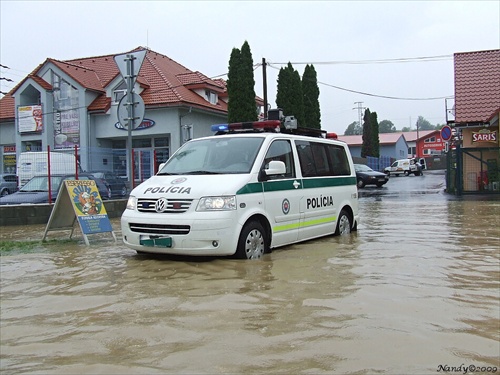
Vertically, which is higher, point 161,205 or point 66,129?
point 66,129

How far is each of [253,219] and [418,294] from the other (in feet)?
8.22

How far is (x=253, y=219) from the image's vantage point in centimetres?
704

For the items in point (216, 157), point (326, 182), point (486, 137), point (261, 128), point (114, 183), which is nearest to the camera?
point (216, 157)

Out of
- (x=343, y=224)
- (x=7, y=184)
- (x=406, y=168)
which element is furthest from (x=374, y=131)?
(x=343, y=224)

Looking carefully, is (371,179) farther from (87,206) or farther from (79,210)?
(79,210)

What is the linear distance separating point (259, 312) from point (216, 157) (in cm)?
330

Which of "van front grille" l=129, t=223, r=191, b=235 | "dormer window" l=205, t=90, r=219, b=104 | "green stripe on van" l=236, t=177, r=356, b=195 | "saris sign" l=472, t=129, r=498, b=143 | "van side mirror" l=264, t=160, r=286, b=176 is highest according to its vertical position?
"dormer window" l=205, t=90, r=219, b=104

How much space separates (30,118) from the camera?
31125mm

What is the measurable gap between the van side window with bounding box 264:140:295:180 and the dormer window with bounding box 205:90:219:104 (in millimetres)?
24647

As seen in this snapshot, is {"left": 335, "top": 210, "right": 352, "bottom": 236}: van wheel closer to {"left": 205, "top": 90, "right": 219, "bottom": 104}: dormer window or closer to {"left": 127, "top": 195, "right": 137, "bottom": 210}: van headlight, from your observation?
{"left": 127, "top": 195, "right": 137, "bottom": 210}: van headlight

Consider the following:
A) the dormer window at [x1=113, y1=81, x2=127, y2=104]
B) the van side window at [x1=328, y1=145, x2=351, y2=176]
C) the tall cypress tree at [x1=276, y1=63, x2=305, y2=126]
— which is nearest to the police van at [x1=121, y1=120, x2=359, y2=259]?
the van side window at [x1=328, y1=145, x2=351, y2=176]

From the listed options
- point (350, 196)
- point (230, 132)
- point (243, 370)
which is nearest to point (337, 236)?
point (350, 196)

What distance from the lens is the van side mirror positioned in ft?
23.6

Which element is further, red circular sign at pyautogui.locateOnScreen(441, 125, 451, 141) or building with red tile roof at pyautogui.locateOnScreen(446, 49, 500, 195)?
red circular sign at pyautogui.locateOnScreen(441, 125, 451, 141)
